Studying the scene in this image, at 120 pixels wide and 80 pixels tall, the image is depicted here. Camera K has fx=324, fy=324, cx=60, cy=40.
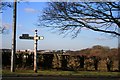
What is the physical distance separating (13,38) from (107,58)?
7.55 meters

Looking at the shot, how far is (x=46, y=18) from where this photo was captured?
13.6 m

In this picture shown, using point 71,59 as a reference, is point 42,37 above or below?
above

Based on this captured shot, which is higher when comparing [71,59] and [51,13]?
[51,13]

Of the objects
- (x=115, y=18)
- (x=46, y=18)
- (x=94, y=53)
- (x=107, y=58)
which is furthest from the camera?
(x=107, y=58)

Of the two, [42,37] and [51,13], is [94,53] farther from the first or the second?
[51,13]

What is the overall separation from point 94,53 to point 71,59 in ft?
10.8

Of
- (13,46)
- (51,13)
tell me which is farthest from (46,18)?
(13,46)

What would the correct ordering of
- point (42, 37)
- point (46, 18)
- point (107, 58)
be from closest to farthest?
point (46, 18) < point (42, 37) < point (107, 58)

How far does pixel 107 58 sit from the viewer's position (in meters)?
25.0

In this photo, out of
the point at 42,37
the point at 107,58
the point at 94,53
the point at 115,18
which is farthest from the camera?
the point at 107,58

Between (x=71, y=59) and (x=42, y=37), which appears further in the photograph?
(x=71, y=59)

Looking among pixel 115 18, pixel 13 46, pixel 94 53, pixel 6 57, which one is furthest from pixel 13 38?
pixel 115 18

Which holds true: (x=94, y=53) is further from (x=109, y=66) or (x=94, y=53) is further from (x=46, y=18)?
(x=46, y=18)

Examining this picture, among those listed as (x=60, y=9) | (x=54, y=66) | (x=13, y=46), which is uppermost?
(x=60, y=9)
